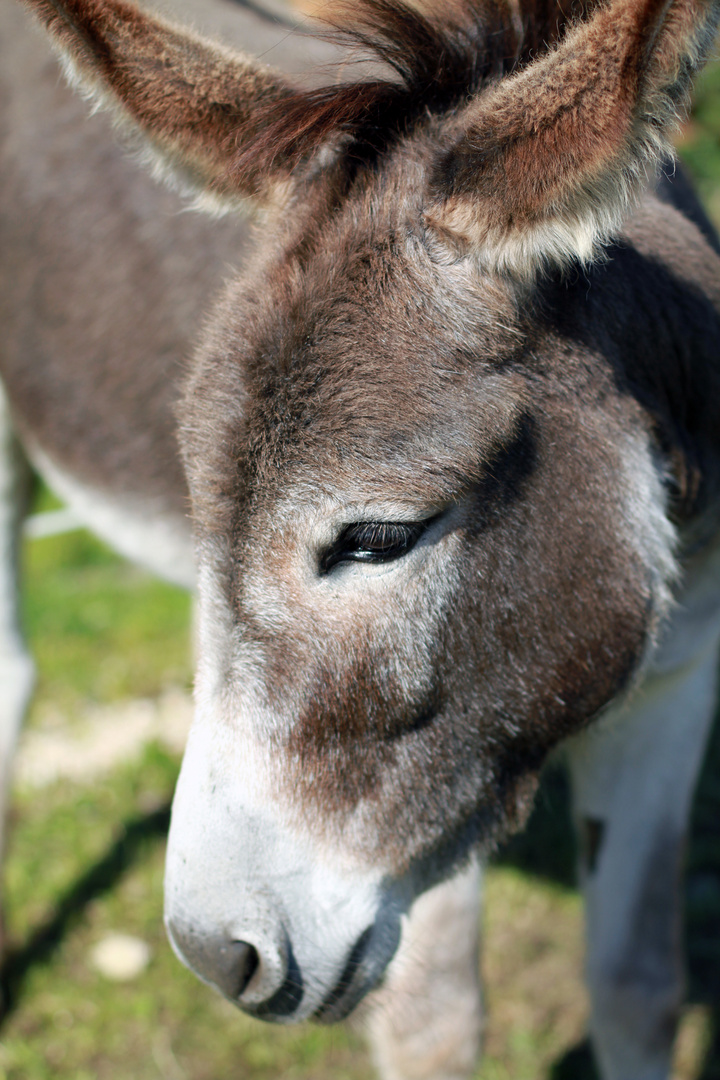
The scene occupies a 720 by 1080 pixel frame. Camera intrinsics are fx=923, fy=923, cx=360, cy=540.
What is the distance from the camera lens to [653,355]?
168 cm

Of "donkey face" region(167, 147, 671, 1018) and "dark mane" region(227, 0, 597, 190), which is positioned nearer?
"donkey face" region(167, 147, 671, 1018)

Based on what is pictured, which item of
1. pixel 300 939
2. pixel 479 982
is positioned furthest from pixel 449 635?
pixel 479 982

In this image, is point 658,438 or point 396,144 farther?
point 658,438

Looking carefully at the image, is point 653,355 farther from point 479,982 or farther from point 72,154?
point 72,154

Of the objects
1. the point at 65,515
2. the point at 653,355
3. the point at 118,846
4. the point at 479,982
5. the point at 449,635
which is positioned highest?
the point at 653,355

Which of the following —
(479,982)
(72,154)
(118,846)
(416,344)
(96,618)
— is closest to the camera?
(416,344)

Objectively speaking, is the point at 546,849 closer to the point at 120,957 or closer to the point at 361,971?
the point at 120,957

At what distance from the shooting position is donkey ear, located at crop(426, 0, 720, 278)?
46.1 inches

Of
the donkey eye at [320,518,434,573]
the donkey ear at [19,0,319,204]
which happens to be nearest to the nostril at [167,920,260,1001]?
the donkey eye at [320,518,434,573]

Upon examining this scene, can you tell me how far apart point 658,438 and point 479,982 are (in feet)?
5.37

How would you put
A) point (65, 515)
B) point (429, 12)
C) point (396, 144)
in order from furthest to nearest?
point (65, 515)
point (429, 12)
point (396, 144)

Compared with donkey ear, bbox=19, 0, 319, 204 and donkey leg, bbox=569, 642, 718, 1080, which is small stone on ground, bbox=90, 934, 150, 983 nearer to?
donkey leg, bbox=569, 642, 718, 1080

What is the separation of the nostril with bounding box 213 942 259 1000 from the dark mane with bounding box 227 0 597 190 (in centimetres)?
130

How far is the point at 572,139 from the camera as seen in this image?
4.09 ft
